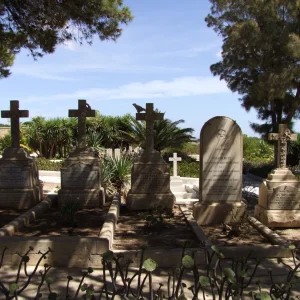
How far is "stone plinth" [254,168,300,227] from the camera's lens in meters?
6.47

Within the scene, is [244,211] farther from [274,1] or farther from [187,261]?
[274,1]

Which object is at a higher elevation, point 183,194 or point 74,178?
point 74,178

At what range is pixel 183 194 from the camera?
10875 mm

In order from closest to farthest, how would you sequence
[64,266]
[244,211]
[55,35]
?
[64,266] → [244,211] → [55,35]

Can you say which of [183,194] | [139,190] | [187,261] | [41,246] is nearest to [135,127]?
[183,194]

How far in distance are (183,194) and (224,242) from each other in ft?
→ 18.2

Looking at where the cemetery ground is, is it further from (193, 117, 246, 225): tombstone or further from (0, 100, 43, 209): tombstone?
(0, 100, 43, 209): tombstone

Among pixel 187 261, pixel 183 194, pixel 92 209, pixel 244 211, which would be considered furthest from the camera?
pixel 183 194

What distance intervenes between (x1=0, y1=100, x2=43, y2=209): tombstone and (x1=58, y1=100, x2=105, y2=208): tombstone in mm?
695

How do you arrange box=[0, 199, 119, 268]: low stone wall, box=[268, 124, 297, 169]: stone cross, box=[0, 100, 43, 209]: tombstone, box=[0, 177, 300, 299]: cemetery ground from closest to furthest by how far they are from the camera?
box=[0, 177, 300, 299]: cemetery ground < box=[0, 199, 119, 268]: low stone wall < box=[268, 124, 297, 169]: stone cross < box=[0, 100, 43, 209]: tombstone

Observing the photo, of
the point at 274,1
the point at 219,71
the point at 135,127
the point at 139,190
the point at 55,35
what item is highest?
the point at 274,1

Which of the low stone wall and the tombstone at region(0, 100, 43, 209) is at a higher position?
the tombstone at region(0, 100, 43, 209)

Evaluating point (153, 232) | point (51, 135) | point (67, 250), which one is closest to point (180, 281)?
point (67, 250)

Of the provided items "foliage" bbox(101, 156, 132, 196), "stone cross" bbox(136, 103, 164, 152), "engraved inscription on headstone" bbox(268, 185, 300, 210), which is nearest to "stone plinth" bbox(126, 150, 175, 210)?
"stone cross" bbox(136, 103, 164, 152)
